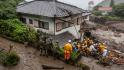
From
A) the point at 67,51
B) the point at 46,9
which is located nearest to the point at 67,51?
the point at 67,51

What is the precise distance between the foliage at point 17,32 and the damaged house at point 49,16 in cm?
318

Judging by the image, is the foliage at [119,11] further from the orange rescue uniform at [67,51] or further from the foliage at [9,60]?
the foliage at [9,60]

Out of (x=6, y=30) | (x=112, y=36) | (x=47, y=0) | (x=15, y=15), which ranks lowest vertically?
(x=112, y=36)

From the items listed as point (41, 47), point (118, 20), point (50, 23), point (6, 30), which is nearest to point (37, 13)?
point (50, 23)

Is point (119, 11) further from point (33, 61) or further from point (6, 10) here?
point (33, 61)

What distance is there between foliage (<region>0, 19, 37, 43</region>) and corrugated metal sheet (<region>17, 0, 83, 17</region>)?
3.39 meters

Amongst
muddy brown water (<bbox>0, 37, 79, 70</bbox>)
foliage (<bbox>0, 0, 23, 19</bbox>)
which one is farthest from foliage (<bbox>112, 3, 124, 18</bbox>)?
muddy brown water (<bbox>0, 37, 79, 70</bbox>)

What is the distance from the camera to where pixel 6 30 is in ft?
62.1

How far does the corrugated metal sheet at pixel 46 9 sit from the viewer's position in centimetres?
2150

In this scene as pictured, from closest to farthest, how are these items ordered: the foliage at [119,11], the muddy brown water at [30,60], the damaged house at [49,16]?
the muddy brown water at [30,60] < the damaged house at [49,16] < the foliage at [119,11]

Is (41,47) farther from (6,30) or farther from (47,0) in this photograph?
(47,0)

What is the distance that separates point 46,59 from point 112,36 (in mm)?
24454

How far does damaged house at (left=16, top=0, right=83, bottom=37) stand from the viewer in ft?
70.5

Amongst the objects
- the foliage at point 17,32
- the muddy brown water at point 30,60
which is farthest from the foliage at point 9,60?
the foliage at point 17,32
